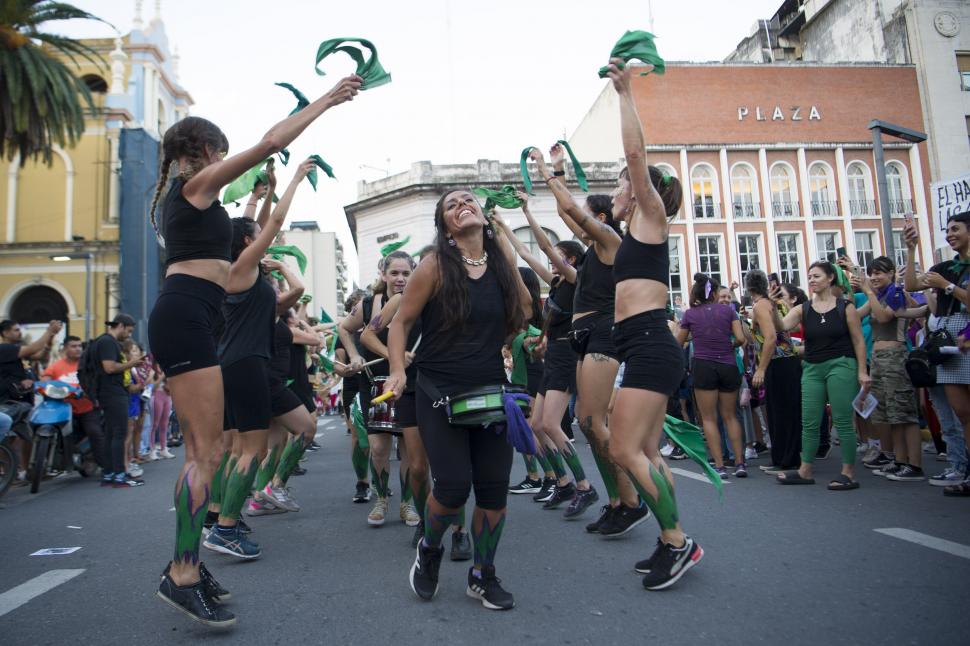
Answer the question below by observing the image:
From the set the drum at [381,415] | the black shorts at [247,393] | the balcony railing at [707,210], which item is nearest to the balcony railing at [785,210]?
the balcony railing at [707,210]

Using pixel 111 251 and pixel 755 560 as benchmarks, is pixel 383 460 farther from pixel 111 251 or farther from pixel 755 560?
pixel 111 251

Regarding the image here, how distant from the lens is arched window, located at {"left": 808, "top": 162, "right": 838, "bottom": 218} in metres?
39.9

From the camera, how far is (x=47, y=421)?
8258mm

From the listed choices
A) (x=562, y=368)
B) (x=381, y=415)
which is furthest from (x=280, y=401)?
(x=562, y=368)

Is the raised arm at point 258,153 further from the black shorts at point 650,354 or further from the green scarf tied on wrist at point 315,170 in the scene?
the black shorts at point 650,354

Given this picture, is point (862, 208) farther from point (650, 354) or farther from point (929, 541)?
point (650, 354)

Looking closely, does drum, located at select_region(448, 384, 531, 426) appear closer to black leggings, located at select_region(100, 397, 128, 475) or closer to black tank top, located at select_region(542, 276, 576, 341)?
black tank top, located at select_region(542, 276, 576, 341)

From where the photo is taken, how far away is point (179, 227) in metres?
3.26

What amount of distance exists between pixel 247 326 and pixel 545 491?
3189 mm

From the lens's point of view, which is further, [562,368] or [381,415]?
[562,368]

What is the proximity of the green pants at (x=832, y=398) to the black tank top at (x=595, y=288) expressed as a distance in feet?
9.21

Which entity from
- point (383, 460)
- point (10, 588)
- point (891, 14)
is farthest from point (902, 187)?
point (10, 588)

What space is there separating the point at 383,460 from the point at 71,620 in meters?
2.72

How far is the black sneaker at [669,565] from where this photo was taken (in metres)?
3.39
